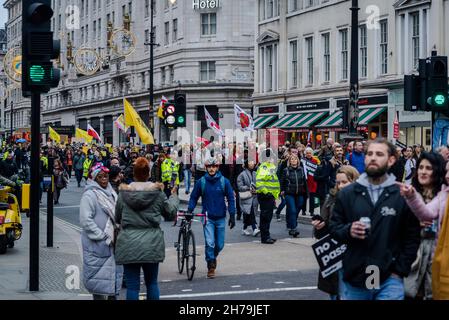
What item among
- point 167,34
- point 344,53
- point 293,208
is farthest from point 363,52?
point 167,34

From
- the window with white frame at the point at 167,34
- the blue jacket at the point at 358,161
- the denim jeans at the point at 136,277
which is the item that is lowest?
the denim jeans at the point at 136,277

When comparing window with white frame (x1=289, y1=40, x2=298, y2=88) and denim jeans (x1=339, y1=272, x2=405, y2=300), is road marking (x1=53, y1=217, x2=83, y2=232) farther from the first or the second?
window with white frame (x1=289, y1=40, x2=298, y2=88)

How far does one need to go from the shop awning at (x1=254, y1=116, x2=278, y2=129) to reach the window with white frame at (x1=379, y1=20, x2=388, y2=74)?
1074cm

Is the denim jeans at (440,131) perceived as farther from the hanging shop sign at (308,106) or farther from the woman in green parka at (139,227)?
the hanging shop sign at (308,106)

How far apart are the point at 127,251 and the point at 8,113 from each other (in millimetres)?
127327

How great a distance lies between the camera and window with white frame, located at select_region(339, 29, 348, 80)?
41094 millimetres

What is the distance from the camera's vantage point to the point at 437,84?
551 inches

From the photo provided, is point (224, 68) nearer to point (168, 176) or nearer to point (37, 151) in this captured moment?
point (168, 176)

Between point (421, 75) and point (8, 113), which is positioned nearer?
point (421, 75)

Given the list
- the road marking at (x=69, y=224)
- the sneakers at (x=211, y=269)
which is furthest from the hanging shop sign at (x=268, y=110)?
the sneakers at (x=211, y=269)

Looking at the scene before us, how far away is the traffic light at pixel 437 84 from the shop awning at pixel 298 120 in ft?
95.3

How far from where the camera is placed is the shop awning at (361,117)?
127ft

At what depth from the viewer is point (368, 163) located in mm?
6348

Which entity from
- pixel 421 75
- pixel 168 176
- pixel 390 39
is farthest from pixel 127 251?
pixel 390 39
